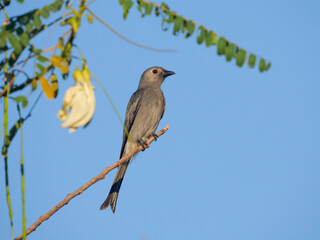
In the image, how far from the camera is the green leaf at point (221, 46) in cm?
239

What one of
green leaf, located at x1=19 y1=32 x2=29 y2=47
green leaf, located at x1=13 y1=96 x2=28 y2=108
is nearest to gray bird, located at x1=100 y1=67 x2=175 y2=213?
green leaf, located at x1=13 y1=96 x2=28 y2=108

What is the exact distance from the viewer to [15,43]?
2137 millimetres

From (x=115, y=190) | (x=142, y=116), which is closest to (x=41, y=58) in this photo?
(x=115, y=190)

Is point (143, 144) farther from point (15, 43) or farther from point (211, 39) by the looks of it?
point (15, 43)

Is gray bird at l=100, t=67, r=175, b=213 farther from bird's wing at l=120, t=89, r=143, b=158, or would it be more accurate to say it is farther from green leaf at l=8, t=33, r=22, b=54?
green leaf at l=8, t=33, r=22, b=54

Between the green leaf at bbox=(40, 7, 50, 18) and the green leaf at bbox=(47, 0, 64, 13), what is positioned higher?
the green leaf at bbox=(47, 0, 64, 13)

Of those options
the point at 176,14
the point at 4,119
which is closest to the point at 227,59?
the point at 176,14

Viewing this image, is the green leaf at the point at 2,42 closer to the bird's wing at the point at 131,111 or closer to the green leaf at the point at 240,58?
the green leaf at the point at 240,58

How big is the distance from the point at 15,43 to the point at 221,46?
1208mm

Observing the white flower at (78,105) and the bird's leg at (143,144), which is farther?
the bird's leg at (143,144)

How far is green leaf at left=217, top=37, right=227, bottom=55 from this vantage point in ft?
7.83

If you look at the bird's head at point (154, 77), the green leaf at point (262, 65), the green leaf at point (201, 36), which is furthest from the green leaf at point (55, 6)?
the bird's head at point (154, 77)

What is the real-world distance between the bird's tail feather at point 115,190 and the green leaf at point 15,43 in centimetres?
459

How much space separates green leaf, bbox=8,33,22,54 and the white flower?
0.39 m
